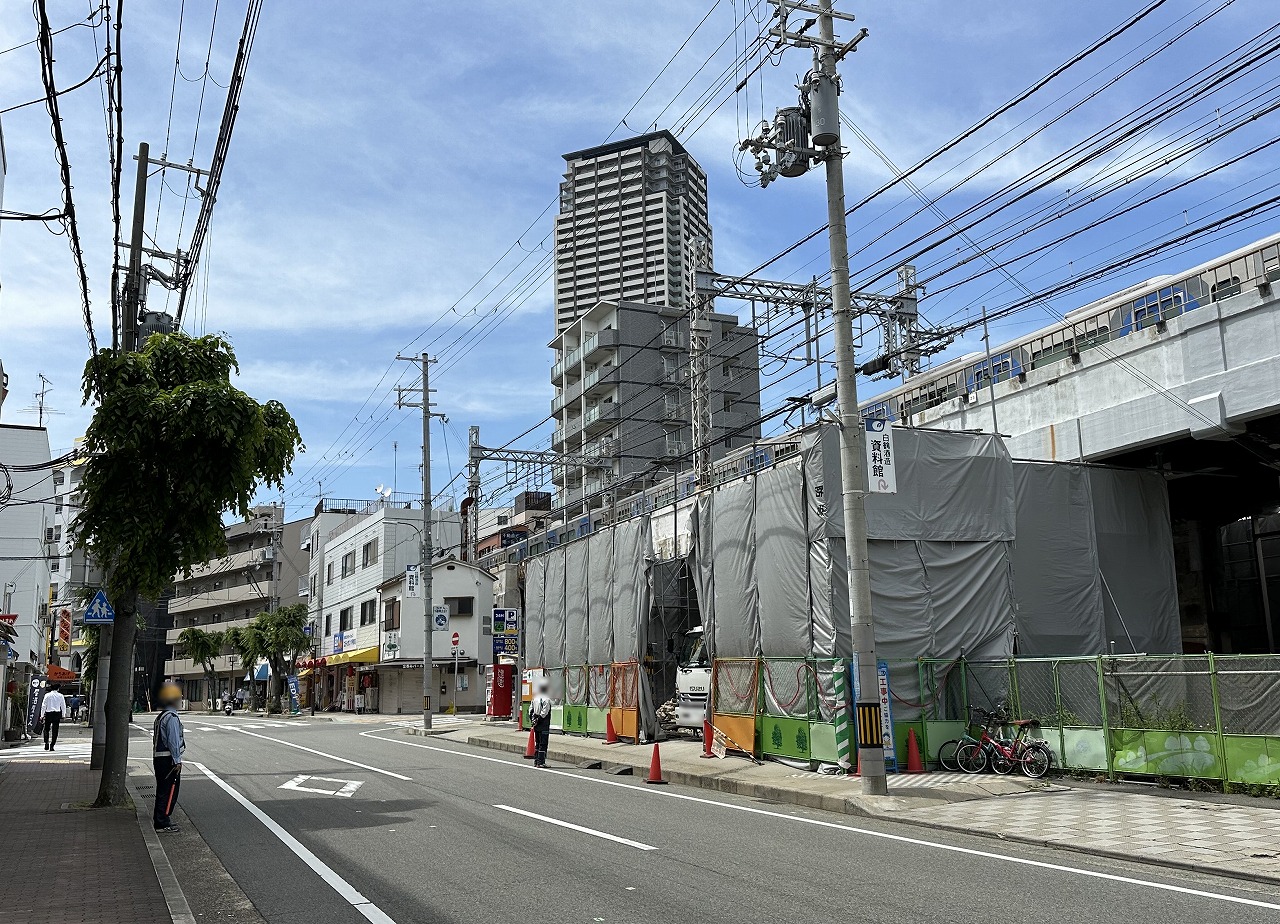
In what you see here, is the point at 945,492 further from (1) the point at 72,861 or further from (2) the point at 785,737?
(1) the point at 72,861

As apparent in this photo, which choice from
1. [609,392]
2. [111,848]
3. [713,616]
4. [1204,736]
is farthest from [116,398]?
[609,392]

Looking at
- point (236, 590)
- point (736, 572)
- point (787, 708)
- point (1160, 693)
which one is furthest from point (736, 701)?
point (236, 590)

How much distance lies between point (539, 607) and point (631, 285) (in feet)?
340

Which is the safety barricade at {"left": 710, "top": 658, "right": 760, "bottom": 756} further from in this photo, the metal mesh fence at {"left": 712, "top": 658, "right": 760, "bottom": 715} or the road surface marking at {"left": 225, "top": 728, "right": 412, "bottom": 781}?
the road surface marking at {"left": 225, "top": 728, "right": 412, "bottom": 781}

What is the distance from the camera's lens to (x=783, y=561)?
64.9ft

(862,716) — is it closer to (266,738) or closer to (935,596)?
(935,596)

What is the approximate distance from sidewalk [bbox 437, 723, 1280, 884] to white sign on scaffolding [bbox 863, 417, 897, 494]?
15.0ft

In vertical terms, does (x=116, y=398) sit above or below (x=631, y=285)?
below

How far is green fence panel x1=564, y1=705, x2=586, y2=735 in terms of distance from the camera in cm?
2859

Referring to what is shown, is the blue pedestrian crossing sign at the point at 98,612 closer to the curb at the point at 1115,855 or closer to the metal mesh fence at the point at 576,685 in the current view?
the curb at the point at 1115,855

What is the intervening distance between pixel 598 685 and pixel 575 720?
1.97 meters

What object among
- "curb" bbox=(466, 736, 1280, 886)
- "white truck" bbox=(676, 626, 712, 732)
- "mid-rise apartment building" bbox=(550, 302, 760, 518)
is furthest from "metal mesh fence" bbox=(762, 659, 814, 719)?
"mid-rise apartment building" bbox=(550, 302, 760, 518)

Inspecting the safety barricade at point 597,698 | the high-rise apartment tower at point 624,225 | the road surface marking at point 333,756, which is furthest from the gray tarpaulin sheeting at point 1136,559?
the high-rise apartment tower at point 624,225

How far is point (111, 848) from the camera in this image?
10.8 meters
